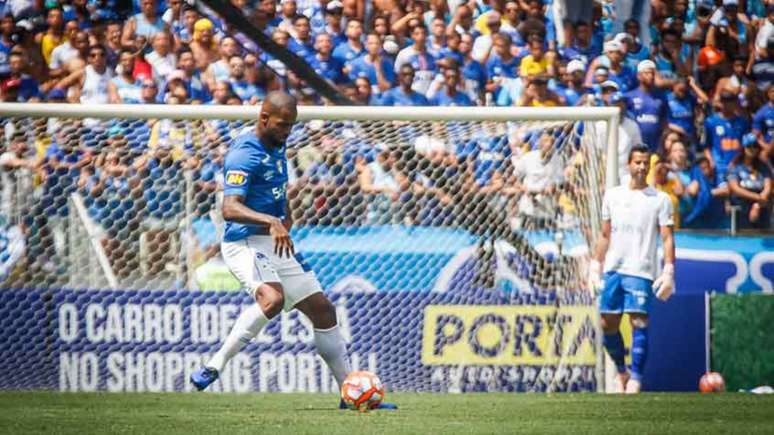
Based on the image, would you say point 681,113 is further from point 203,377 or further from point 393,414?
point 203,377

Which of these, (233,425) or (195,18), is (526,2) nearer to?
(195,18)

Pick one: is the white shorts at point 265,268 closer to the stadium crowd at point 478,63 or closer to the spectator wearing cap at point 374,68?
the stadium crowd at point 478,63

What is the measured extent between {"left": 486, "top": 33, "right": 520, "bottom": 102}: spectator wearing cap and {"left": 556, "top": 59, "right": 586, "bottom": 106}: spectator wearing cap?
0.53 meters

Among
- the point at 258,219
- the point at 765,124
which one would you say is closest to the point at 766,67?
the point at 765,124

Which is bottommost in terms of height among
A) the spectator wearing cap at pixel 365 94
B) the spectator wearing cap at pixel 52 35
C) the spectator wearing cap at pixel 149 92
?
the spectator wearing cap at pixel 365 94

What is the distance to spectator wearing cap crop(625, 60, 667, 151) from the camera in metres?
14.9

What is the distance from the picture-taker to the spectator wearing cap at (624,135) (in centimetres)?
1416

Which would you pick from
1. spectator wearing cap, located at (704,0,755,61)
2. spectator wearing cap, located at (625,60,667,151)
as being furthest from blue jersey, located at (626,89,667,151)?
spectator wearing cap, located at (704,0,755,61)

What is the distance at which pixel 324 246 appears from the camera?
12.3 m

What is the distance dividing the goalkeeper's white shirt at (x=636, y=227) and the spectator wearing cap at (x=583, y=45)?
4.15 m

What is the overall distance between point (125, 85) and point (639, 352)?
617 centimetres

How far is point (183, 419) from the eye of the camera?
8000 millimetres

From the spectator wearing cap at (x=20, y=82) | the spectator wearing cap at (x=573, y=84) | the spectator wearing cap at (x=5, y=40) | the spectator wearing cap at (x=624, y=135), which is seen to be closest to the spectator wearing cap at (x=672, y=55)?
the spectator wearing cap at (x=573, y=84)

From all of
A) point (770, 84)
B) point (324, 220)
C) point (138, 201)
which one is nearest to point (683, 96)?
point (770, 84)
